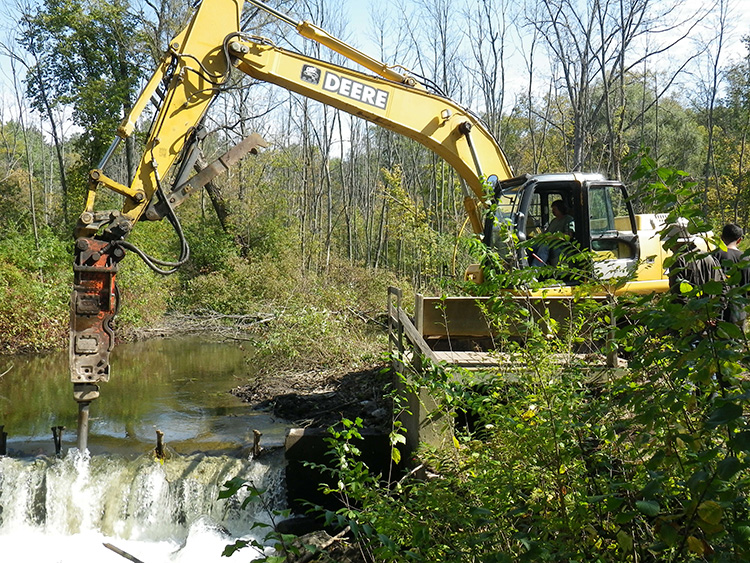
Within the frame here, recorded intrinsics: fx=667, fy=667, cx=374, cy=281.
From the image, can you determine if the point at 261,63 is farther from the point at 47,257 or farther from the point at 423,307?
the point at 47,257

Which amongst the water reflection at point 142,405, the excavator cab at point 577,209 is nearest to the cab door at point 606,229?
the excavator cab at point 577,209

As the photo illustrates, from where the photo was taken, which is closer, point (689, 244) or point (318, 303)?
point (689, 244)

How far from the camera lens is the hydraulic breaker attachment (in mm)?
6324

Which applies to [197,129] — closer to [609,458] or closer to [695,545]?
[609,458]

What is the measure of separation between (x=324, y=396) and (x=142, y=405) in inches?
132

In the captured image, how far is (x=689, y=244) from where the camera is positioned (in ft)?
7.16

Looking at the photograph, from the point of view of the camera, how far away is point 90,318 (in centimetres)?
639

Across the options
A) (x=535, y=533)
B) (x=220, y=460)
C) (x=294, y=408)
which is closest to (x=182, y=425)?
(x=294, y=408)

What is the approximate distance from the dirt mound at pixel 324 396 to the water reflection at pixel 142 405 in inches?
14.5

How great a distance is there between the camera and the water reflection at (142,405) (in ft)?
31.2

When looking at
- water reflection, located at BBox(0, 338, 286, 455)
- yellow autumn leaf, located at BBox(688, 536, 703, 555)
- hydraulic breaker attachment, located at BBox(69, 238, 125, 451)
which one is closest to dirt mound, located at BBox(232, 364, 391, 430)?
water reflection, located at BBox(0, 338, 286, 455)

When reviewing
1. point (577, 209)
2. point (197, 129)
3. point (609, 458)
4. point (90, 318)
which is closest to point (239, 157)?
point (197, 129)

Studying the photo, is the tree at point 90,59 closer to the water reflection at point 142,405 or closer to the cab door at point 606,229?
the water reflection at point 142,405

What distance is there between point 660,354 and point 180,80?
688 centimetres
